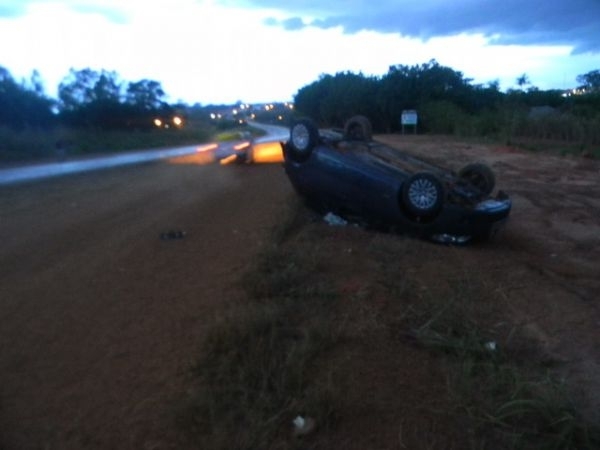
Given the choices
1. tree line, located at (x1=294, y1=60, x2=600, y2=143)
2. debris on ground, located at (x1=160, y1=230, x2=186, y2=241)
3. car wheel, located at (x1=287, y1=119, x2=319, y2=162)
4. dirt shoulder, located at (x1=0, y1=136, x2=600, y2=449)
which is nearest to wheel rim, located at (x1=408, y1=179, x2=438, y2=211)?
dirt shoulder, located at (x1=0, y1=136, x2=600, y2=449)

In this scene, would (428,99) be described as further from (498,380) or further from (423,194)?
(498,380)

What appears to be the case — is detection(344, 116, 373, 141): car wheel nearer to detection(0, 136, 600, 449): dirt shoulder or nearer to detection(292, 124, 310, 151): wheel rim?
detection(292, 124, 310, 151): wheel rim

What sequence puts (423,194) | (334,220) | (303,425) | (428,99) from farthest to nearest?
(428,99)
(334,220)
(423,194)
(303,425)

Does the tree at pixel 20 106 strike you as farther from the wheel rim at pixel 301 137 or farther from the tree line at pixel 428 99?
the wheel rim at pixel 301 137

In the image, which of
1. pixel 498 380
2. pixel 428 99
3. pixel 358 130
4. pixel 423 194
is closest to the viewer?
pixel 498 380

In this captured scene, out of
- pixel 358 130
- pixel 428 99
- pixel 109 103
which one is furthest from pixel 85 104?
pixel 358 130

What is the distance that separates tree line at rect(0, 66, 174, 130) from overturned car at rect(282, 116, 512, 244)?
40771 mm

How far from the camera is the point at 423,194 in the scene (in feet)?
26.7

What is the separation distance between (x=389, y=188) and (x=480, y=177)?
195 centimetres

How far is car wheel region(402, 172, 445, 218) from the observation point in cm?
805

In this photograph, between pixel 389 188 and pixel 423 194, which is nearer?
pixel 423 194

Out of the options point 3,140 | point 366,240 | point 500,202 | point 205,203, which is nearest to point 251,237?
point 366,240

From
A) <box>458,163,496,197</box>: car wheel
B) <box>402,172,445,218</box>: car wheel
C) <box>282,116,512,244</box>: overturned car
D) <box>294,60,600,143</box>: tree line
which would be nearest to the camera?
<box>402,172,445,218</box>: car wheel

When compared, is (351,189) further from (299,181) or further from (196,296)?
(196,296)
